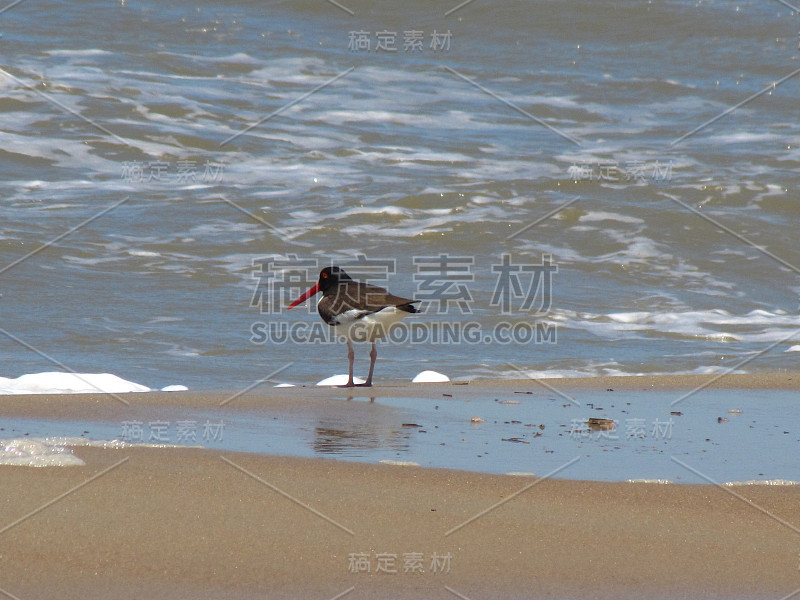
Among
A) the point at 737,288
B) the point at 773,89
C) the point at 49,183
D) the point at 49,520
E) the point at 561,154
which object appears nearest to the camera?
the point at 49,520

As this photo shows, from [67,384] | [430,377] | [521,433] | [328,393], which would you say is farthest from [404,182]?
[521,433]

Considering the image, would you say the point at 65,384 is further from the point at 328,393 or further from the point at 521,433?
the point at 521,433

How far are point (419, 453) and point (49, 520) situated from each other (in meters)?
1.66

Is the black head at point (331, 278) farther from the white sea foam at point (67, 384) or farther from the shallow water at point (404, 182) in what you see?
the white sea foam at point (67, 384)

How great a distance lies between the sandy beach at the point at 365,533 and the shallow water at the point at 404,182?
8.91 ft

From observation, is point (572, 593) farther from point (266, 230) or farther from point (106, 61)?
point (106, 61)

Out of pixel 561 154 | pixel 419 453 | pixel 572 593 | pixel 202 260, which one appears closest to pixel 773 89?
pixel 561 154

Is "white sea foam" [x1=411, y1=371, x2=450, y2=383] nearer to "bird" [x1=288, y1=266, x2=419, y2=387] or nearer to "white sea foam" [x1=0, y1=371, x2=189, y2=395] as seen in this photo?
"bird" [x1=288, y1=266, x2=419, y2=387]

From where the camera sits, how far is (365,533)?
3232mm

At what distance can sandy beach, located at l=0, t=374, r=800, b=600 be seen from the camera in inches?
114

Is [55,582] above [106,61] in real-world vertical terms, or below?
below

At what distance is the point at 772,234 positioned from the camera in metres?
10.6

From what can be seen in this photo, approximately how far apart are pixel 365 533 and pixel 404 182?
27.6ft

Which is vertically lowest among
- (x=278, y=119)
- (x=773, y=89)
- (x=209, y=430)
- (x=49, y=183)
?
(x=209, y=430)
